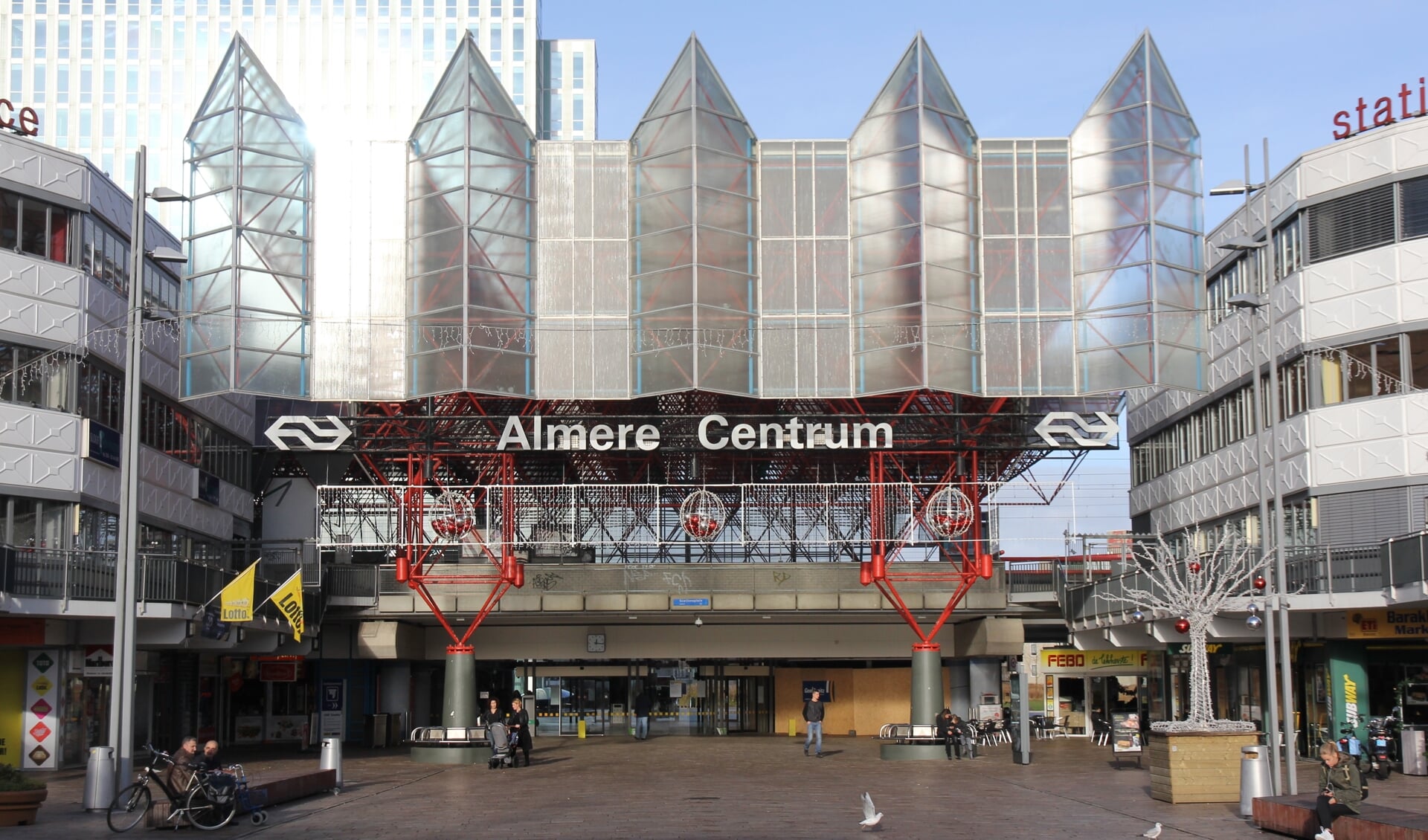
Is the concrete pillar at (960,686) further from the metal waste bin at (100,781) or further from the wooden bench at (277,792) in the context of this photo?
the metal waste bin at (100,781)

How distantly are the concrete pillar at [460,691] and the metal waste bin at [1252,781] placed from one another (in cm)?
2203

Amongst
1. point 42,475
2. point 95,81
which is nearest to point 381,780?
point 42,475

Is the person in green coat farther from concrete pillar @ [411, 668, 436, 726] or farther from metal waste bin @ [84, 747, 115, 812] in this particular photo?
concrete pillar @ [411, 668, 436, 726]

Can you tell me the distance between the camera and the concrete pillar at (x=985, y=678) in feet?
175

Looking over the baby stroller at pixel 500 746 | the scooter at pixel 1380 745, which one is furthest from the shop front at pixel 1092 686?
the baby stroller at pixel 500 746

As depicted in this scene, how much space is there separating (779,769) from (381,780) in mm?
9084

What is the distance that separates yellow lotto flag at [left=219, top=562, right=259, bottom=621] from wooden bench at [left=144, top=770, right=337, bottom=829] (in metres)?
6.91

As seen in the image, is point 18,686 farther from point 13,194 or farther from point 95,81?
point 95,81

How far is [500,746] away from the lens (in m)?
37.3

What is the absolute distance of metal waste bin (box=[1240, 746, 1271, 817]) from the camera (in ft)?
77.7

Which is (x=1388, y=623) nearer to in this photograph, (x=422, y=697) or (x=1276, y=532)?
(x=1276, y=532)

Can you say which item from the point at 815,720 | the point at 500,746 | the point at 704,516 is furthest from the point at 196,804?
the point at 815,720

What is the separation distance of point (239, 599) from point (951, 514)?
693 inches

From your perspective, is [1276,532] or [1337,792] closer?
[1337,792]
